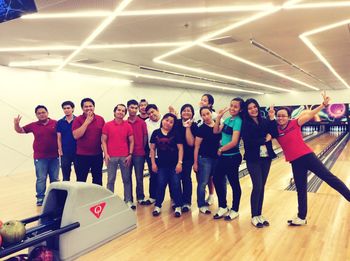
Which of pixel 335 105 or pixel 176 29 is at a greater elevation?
pixel 176 29

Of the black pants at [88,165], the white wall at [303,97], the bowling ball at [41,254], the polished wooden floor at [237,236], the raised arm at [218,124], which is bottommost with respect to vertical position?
the polished wooden floor at [237,236]

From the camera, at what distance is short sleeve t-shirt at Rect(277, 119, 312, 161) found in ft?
9.84

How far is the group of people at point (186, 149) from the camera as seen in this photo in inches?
120

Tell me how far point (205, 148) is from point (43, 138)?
2.18 meters

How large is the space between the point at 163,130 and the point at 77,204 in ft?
4.90

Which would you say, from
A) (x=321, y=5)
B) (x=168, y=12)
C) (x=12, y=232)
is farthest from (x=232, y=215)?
(x=321, y=5)

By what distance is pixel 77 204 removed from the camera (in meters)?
2.31

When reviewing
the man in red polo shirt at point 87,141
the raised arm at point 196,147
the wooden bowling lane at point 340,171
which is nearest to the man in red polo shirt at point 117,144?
the man in red polo shirt at point 87,141

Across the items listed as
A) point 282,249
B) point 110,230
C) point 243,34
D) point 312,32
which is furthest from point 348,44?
point 110,230

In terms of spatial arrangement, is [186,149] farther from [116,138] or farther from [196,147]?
[116,138]

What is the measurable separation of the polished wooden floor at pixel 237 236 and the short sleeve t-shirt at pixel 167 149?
2.02 feet

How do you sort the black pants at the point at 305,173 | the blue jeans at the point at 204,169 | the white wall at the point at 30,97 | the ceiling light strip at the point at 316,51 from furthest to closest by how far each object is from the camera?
the white wall at the point at 30,97, the ceiling light strip at the point at 316,51, the blue jeans at the point at 204,169, the black pants at the point at 305,173

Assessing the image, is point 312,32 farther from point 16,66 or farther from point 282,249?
point 16,66

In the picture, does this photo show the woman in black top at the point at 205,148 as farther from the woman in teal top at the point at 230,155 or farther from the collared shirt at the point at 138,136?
the collared shirt at the point at 138,136
